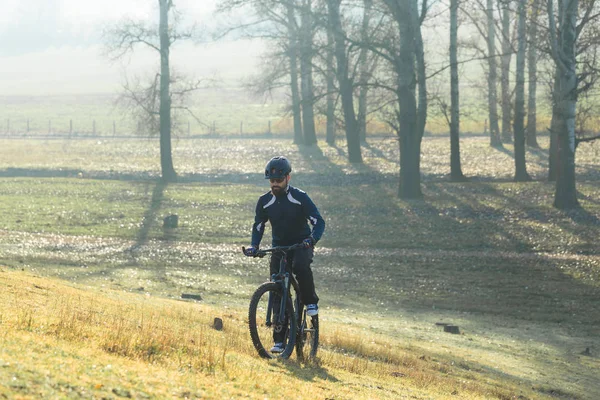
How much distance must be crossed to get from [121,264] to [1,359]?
16.9m

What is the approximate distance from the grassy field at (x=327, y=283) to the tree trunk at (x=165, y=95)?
0.97 meters

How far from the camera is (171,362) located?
8758 millimetres

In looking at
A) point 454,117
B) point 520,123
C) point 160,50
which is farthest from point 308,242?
point 160,50

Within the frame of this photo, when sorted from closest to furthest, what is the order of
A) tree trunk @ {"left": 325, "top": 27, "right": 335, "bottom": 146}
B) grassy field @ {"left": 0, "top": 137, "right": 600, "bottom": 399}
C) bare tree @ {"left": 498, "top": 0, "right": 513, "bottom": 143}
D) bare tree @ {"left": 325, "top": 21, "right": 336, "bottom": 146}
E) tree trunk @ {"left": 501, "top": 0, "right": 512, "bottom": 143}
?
grassy field @ {"left": 0, "top": 137, "right": 600, "bottom": 399} < bare tree @ {"left": 498, "top": 0, "right": 513, "bottom": 143} < tree trunk @ {"left": 501, "top": 0, "right": 512, "bottom": 143} < tree trunk @ {"left": 325, "top": 27, "right": 335, "bottom": 146} < bare tree @ {"left": 325, "top": 21, "right": 336, "bottom": 146}

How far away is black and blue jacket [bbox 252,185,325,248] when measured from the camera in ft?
33.4

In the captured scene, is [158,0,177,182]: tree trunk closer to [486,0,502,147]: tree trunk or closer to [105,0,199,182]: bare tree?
[105,0,199,182]: bare tree

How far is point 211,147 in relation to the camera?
64.2 metres

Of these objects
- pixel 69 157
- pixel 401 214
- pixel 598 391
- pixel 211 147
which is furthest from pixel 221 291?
pixel 211 147

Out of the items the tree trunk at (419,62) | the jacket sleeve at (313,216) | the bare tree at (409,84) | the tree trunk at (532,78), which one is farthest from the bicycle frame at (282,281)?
the tree trunk at (419,62)

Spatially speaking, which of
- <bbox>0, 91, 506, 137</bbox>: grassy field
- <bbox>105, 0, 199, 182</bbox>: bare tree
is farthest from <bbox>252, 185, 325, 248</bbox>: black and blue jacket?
<bbox>0, 91, 506, 137</bbox>: grassy field

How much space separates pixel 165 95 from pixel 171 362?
114ft

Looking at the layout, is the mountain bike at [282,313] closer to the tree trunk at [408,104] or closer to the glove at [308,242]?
the glove at [308,242]

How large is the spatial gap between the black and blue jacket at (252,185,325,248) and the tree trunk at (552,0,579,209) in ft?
66.3

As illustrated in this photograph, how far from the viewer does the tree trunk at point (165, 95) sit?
4197 centimetres
